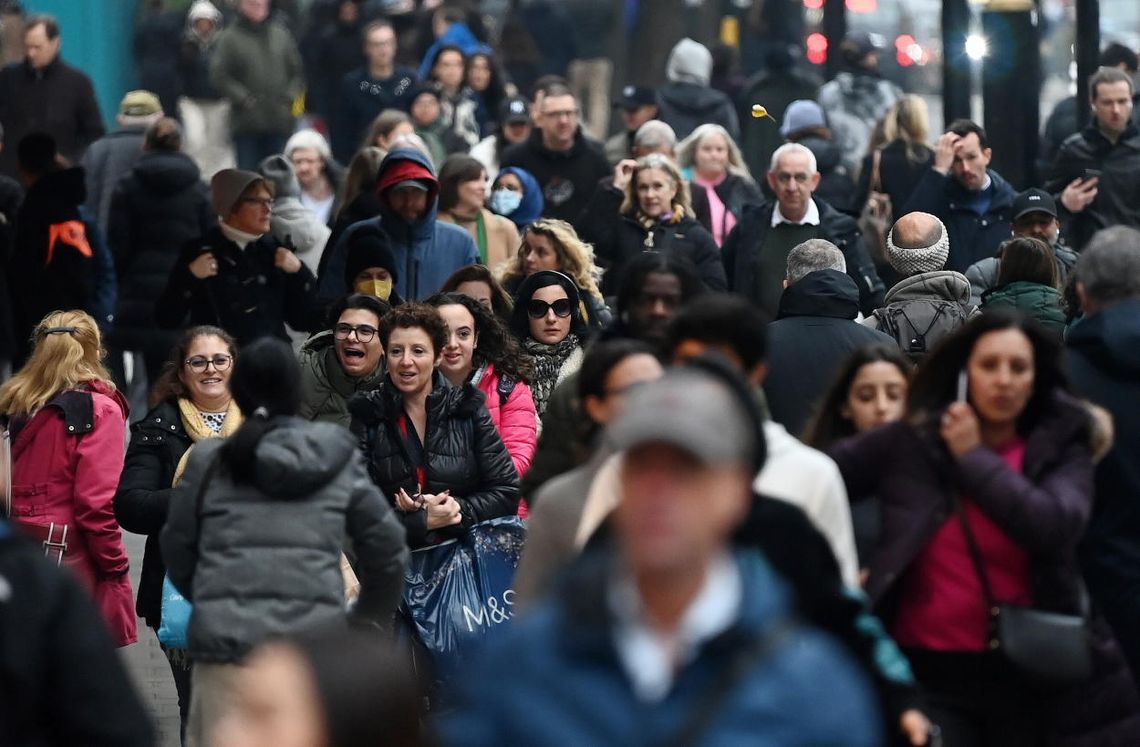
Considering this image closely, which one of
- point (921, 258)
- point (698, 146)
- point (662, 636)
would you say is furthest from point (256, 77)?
point (662, 636)

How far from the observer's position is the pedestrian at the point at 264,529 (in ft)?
21.6

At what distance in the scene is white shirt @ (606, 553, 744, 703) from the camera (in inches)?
132

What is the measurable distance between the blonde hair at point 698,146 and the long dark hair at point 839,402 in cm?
842

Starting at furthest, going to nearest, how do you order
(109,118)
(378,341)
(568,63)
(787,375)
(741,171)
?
(568,63) → (109,118) → (741,171) → (378,341) → (787,375)

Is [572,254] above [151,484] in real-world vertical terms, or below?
above

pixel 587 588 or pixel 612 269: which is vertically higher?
pixel 587 588

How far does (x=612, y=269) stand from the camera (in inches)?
517

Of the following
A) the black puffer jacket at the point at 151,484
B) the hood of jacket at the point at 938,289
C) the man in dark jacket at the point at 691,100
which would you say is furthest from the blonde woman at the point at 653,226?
the man in dark jacket at the point at 691,100

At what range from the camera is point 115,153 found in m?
16.3

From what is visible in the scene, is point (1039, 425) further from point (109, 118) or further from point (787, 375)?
point (109, 118)

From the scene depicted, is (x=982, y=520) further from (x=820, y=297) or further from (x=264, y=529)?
(x=820, y=297)

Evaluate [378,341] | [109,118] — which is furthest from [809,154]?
[109,118]

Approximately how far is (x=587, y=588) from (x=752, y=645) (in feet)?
0.77

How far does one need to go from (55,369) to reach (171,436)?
2.63ft
